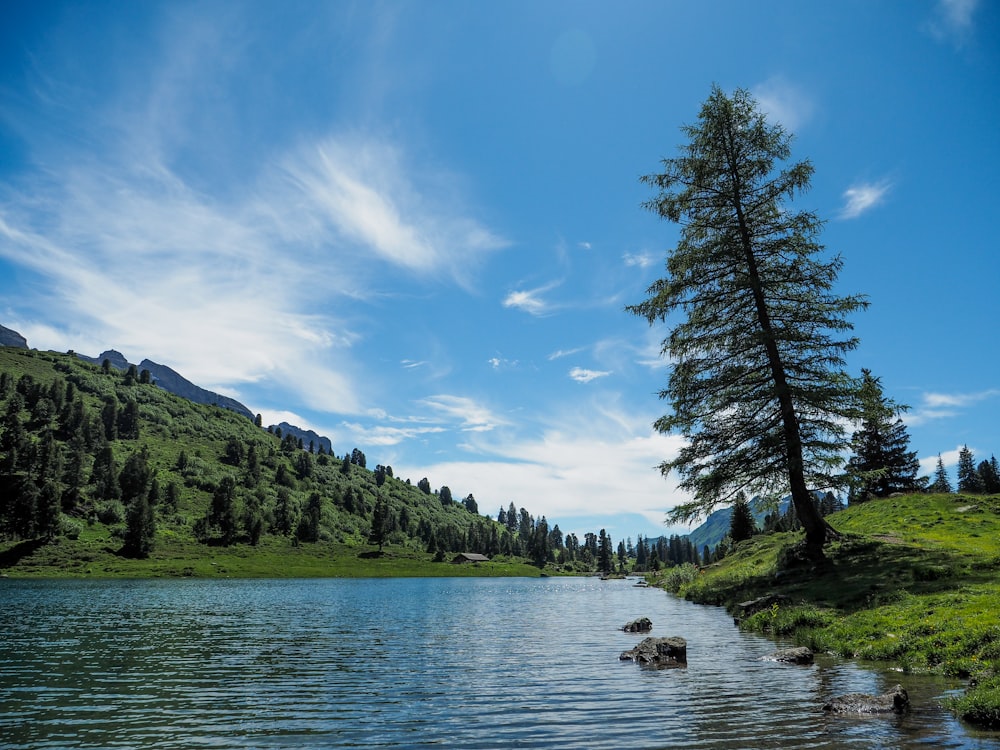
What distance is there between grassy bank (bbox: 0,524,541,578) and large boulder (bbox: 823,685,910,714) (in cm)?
14540

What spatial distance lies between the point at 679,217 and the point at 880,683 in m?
25.1

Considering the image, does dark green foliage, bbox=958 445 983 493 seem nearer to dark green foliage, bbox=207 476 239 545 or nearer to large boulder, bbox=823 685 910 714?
large boulder, bbox=823 685 910 714

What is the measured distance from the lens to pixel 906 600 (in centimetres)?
2000

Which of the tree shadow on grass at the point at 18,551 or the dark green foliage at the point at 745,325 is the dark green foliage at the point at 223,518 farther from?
the dark green foliage at the point at 745,325

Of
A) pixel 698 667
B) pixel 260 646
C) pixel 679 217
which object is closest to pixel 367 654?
Answer: pixel 260 646

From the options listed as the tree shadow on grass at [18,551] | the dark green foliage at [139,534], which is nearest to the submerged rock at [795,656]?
the tree shadow on grass at [18,551]

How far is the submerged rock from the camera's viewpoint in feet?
57.3

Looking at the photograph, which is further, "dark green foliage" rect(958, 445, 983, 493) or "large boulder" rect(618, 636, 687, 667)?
"dark green foliage" rect(958, 445, 983, 493)

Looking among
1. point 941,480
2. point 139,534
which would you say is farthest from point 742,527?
point 139,534

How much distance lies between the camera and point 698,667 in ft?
58.6

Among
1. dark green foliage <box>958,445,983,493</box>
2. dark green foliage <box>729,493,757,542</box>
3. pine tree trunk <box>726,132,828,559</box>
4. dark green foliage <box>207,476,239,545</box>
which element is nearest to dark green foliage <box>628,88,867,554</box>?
pine tree trunk <box>726,132,828,559</box>

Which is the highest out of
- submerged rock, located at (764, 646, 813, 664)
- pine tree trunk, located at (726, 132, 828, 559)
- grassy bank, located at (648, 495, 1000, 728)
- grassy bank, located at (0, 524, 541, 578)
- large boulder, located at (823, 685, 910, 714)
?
pine tree trunk, located at (726, 132, 828, 559)

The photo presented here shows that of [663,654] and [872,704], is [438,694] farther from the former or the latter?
[872,704]

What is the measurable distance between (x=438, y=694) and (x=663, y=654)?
27.9 feet
